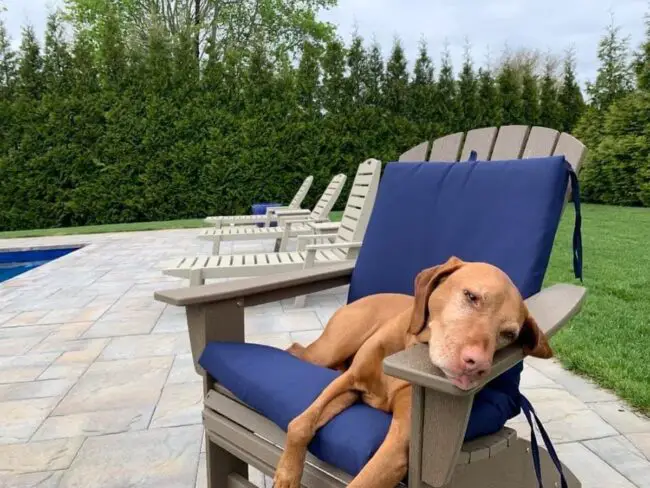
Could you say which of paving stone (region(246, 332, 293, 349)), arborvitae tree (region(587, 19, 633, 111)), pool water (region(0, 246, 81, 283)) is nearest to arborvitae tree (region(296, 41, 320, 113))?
pool water (region(0, 246, 81, 283))

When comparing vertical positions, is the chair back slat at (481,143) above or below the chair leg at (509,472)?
above

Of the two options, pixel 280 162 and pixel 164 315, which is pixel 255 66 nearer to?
pixel 280 162

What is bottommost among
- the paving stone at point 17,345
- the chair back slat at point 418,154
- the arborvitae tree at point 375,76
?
the paving stone at point 17,345

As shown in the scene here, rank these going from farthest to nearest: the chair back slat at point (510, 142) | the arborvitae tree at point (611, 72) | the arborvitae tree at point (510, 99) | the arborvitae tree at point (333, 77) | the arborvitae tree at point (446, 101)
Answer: the arborvitae tree at point (611, 72), the arborvitae tree at point (510, 99), the arborvitae tree at point (446, 101), the arborvitae tree at point (333, 77), the chair back slat at point (510, 142)

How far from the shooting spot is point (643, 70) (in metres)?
11.5

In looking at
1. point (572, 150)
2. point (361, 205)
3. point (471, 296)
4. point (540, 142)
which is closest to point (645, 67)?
point (361, 205)

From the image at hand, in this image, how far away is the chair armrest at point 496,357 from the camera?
37.8 inches

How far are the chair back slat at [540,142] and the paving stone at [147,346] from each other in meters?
2.21

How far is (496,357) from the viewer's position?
1060 millimetres

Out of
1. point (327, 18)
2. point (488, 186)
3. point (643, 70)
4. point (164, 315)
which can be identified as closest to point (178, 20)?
point (327, 18)

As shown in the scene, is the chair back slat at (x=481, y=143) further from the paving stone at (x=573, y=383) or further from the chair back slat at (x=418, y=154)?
the paving stone at (x=573, y=383)

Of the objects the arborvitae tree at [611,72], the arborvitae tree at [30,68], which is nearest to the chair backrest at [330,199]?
the arborvitae tree at [30,68]

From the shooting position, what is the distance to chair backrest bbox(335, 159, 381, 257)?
14.7 ft

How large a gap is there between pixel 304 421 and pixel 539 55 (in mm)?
25979
